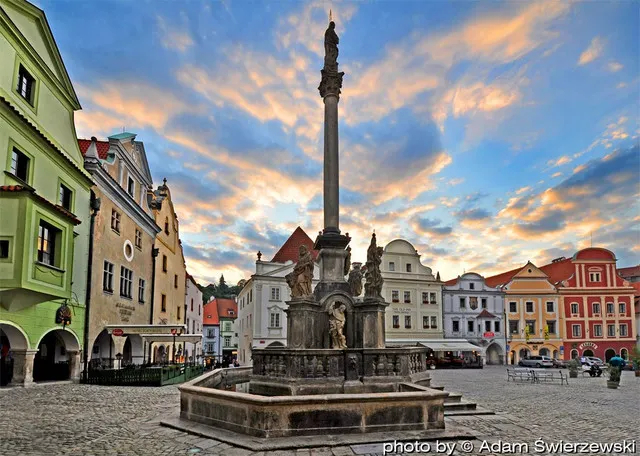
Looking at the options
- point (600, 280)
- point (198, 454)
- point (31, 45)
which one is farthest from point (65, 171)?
point (600, 280)

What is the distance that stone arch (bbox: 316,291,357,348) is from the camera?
589 inches

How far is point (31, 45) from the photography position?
21.4 metres

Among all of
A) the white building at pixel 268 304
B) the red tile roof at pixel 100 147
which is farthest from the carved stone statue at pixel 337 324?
the white building at pixel 268 304

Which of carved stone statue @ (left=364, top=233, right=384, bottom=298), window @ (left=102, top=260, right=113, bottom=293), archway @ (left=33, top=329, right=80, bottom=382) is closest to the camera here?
carved stone statue @ (left=364, top=233, right=384, bottom=298)

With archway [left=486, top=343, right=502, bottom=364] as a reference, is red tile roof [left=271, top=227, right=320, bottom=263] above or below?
above

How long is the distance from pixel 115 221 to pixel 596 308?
5292 centimetres

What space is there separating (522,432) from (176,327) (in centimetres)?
2079

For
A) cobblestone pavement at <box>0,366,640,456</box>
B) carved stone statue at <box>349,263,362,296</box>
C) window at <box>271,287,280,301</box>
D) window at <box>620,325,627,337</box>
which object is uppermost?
window at <box>271,287,280,301</box>

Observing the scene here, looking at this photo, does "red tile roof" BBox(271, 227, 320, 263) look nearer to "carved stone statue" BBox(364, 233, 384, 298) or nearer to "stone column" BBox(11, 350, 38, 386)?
"stone column" BBox(11, 350, 38, 386)

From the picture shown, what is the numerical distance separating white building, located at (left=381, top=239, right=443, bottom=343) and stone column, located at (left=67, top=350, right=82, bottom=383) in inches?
1294

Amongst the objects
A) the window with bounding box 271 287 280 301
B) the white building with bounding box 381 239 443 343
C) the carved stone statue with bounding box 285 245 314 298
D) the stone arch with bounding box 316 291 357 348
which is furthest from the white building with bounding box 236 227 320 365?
the carved stone statue with bounding box 285 245 314 298

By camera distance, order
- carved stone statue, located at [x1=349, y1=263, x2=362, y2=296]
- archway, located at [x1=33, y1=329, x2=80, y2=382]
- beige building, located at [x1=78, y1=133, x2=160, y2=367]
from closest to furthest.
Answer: carved stone statue, located at [x1=349, y1=263, x2=362, y2=296], archway, located at [x1=33, y1=329, x2=80, y2=382], beige building, located at [x1=78, y1=133, x2=160, y2=367]

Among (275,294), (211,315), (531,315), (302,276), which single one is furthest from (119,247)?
(211,315)

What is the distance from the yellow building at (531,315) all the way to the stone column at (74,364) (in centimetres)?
4608
